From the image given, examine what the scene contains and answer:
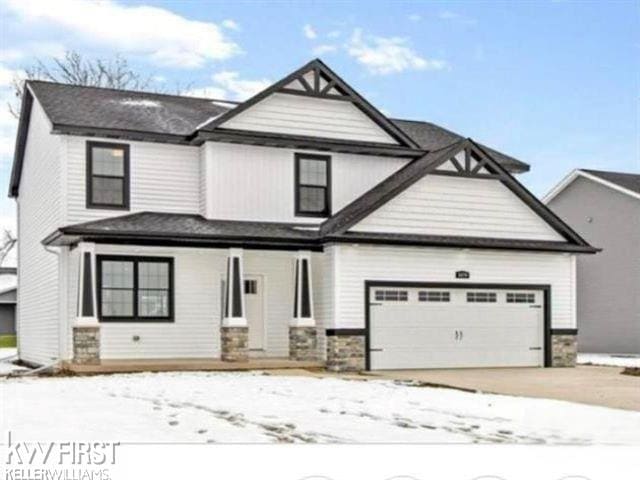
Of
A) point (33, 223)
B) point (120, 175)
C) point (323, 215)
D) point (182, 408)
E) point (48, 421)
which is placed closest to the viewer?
point (48, 421)

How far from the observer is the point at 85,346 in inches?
697

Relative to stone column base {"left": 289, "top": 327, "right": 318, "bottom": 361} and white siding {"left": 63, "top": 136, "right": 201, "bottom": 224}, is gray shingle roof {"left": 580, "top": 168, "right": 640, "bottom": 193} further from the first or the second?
white siding {"left": 63, "top": 136, "right": 201, "bottom": 224}

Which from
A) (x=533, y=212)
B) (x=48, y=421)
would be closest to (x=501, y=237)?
(x=533, y=212)

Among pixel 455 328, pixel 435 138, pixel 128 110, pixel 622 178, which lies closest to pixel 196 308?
pixel 128 110

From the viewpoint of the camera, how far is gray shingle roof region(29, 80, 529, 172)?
19578mm

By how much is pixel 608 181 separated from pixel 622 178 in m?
1.01

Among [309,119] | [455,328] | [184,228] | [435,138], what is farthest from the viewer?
[435,138]

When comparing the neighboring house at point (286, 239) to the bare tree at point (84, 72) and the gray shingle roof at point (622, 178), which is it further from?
the bare tree at point (84, 72)

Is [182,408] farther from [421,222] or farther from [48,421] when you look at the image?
[421,222]

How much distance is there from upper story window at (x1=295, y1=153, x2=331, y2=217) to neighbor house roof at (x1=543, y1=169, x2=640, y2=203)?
1095cm

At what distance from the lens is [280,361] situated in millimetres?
19000

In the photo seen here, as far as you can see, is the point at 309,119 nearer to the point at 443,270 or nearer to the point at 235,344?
the point at 443,270

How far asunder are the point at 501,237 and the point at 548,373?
3.21 meters

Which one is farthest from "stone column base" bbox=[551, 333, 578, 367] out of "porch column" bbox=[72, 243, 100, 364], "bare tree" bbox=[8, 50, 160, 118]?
"bare tree" bbox=[8, 50, 160, 118]
